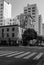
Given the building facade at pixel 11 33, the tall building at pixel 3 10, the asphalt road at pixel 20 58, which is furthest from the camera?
the tall building at pixel 3 10

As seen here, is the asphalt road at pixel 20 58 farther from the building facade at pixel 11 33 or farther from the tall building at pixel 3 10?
the tall building at pixel 3 10

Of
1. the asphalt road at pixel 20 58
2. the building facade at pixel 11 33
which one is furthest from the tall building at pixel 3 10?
the asphalt road at pixel 20 58

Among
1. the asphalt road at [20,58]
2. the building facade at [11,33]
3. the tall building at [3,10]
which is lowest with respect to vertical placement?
the asphalt road at [20,58]

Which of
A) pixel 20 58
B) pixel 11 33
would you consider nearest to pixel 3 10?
pixel 11 33

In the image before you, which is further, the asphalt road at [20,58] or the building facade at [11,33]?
the building facade at [11,33]

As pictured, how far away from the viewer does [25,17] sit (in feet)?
298

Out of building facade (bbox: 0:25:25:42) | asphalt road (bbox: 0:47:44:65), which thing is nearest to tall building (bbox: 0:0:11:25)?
building facade (bbox: 0:25:25:42)

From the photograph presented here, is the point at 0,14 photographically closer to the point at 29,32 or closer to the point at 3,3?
the point at 3,3

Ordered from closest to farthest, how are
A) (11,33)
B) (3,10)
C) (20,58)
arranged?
(20,58)
(11,33)
(3,10)

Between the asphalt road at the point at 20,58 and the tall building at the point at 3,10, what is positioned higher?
the tall building at the point at 3,10

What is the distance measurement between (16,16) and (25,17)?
1649cm

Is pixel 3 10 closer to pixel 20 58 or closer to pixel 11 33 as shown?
pixel 11 33

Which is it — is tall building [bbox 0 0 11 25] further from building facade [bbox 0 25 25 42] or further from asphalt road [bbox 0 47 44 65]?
asphalt road [bbox 0 47 44 65]

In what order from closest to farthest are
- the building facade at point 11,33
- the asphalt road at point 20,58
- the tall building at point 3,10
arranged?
the asphalt road at point 20,58 < the building facade at point 11,33 < the tall building at point 3,10
